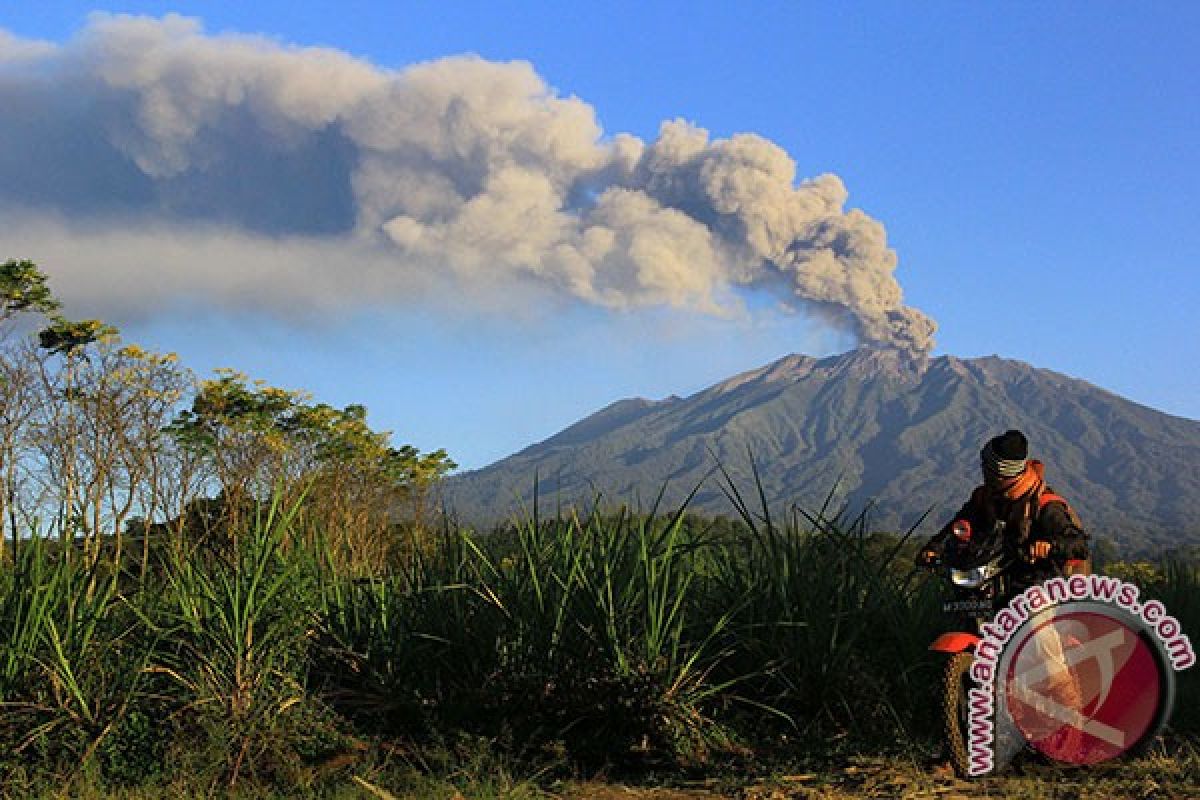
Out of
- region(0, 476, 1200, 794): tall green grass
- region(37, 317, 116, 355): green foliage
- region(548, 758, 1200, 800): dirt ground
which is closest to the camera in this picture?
region(548, 758, 1200, 800): dirt ground

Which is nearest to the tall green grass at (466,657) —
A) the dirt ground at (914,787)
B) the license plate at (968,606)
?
the dirt ground at (914,787)

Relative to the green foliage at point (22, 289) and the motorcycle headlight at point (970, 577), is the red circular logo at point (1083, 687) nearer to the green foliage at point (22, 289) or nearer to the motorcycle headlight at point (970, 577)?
the motorcycle headlight at point (970, 577)

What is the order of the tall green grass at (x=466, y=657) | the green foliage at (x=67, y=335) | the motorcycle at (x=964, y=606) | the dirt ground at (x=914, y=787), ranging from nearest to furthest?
the dirt ground at (x=914, y=787)
the motorcycle at (x=964, y=606)
the tall green grass at (x=466, y=657)
the green foliage at (x=67, y=335)

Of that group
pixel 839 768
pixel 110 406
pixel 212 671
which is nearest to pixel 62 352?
pixel 110 406

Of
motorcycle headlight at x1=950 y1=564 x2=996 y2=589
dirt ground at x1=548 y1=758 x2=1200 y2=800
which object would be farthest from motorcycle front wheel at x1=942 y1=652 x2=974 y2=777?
motorcycle headlight at x1=950 y1=564 x2=996 y2=589

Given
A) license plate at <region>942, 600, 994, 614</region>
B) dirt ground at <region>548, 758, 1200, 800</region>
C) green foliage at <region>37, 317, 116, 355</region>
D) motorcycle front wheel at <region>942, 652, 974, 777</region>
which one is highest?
green foliage at <region>37, 317, 116, 355</region>

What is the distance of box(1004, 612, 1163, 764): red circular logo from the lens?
6121 millimetres

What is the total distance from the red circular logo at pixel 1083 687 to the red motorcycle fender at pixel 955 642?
35 centimetres

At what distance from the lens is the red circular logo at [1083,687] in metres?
6.12

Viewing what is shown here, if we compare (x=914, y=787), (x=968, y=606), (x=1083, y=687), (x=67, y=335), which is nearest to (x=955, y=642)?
(x=968, y=606)

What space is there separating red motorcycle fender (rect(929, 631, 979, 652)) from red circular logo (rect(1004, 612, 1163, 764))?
0.35 m

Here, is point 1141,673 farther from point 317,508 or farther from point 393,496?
point 393,496

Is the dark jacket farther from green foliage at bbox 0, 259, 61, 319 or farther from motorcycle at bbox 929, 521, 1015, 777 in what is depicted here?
green foliage at bbox 0, 259, 61, 319

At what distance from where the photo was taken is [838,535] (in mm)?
7797
